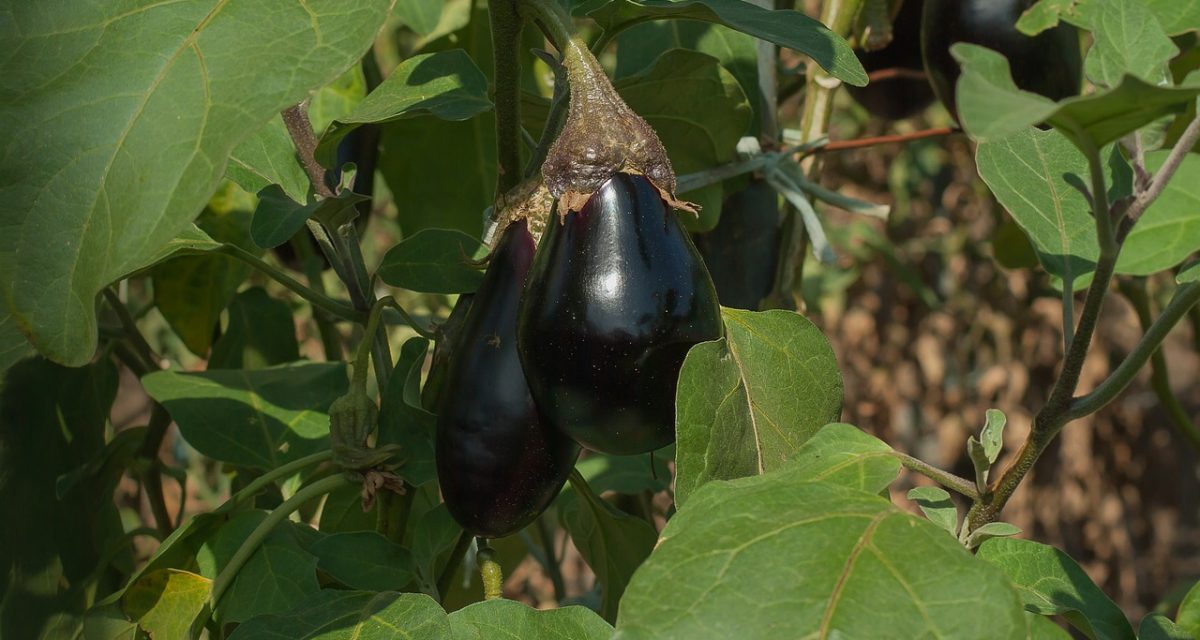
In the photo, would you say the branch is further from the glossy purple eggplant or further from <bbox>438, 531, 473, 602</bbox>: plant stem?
<bbox>438, 531, 473, 602</bbox>: plant stem

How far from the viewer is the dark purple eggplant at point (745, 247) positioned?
41.5 inches

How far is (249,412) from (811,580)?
532 millimetres

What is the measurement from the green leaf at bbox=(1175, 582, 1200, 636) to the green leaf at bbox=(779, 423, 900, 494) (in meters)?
0.17

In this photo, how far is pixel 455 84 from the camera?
0.71 m

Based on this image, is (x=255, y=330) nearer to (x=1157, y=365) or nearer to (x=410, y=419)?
(x=410, y=419)

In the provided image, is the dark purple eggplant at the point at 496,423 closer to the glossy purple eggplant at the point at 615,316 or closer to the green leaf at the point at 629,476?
the glossy purple eggplant at the point at 615,316

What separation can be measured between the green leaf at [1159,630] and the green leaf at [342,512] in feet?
1.57

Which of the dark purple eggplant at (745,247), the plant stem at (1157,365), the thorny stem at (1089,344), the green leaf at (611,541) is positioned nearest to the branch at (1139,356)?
the thorny stem at (1089,344)

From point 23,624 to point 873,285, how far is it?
2560 millimetres

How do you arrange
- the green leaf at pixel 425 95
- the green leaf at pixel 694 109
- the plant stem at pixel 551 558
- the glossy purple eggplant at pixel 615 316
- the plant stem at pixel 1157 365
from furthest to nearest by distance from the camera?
the plant stem at pixel 1157 365 < the plant stem at pixel 551 558 < the green leaf at pixel 694 109 < the green leaf at pixel 425 95 < the glossy purple eggplant at pixel 615 316

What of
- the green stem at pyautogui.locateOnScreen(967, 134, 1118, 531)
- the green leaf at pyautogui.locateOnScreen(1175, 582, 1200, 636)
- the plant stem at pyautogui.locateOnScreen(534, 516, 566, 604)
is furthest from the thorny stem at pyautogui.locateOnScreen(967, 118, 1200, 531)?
the plant stem at pyautogui.locateOnScreen(534, 516, 566, 604)

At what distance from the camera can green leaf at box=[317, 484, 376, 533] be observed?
85 centimetres

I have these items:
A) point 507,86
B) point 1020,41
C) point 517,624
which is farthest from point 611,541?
point 1020,41

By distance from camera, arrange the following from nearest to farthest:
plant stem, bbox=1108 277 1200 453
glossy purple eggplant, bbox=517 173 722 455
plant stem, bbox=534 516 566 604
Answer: glossy purple eggplant, bbox=517 173 722 455 → plant stem, bbox=534 516 566 604 → plant stem, bbox=1108 277 1200 453
